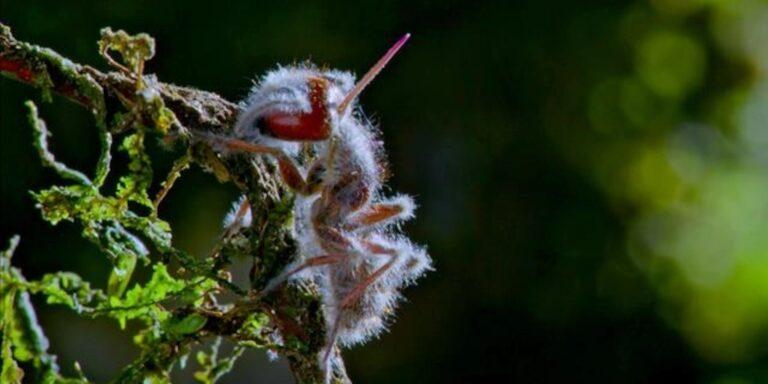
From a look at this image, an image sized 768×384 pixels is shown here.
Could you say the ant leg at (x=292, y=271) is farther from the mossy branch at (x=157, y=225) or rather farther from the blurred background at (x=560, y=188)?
the blurred background at (x=560, y=188)

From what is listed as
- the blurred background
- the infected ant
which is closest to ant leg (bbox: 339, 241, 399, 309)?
the infected ant

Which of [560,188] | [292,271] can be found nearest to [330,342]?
[292,271]

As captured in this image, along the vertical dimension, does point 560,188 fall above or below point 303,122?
above

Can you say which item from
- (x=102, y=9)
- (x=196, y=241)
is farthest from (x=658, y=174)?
(x=102, y=9)

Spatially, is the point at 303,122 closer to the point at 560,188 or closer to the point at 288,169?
the point at 288,169

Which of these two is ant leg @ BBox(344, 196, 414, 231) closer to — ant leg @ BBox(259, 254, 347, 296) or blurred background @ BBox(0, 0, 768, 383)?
ant leg @ BBox(259, 254, 347, 296)

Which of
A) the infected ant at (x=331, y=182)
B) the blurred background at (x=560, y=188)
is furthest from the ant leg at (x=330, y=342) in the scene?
the blurred background at (x=560, y=188)

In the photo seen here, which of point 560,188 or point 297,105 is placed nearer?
point 297,105
